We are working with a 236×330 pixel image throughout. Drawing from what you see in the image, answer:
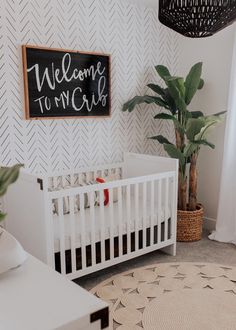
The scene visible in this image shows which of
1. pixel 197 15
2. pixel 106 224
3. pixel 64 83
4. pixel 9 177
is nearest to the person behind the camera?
pixel 9 177

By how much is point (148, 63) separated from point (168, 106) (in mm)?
559

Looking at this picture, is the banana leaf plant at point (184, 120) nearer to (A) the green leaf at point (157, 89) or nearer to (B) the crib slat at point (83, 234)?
(A) the green leaf at point (157, 89)

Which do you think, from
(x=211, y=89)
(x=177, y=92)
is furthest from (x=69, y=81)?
(x=211, y=89)

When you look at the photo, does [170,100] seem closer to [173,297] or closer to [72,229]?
[72,229]

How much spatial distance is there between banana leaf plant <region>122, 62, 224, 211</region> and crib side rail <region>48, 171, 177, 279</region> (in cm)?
38

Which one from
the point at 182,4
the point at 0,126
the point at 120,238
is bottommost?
the point at 120,238

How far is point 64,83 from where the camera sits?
293 cm

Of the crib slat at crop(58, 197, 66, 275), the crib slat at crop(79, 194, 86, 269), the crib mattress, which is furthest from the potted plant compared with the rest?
the crib slat at crop(58, 197, 66, 275)

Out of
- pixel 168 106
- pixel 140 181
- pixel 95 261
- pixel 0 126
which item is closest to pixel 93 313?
pixel 95 261

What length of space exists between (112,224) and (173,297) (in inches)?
25.9

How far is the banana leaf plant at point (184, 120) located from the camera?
3096mm

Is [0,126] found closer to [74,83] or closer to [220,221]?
[74,83]

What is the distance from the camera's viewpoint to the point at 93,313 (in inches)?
38.2

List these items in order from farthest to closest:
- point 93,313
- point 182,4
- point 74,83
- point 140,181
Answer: point 74,83 < point 140,181 < point 182,4 < point 93,313
